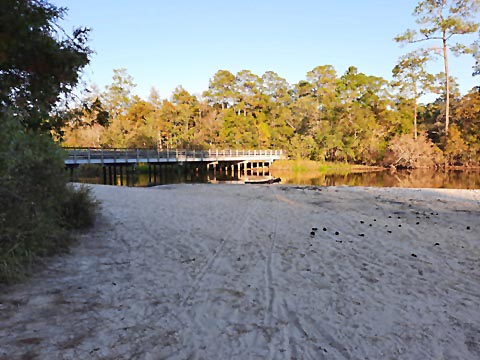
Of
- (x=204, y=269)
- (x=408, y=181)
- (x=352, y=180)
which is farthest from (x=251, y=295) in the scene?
(x=352, y=180)

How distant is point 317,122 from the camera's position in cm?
4653

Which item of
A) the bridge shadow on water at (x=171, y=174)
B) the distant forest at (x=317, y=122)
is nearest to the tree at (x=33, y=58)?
the bridge shadow on water at (x=171, y=174)

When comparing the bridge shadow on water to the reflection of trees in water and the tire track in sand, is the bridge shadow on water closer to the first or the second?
the reflection of trees in water

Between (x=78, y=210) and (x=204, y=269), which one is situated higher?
(x=78, y=210)

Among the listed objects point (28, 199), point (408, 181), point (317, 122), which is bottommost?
point (408, 181)

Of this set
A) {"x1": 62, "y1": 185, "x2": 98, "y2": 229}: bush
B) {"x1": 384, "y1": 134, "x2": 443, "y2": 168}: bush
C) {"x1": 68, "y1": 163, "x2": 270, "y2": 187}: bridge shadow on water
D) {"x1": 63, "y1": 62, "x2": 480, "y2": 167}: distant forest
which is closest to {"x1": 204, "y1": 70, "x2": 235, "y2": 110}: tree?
{"x1": 63, "y1": 62, "x2": 480, "y2": 167}: distant forest

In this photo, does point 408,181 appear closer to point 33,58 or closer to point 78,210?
point 78,210

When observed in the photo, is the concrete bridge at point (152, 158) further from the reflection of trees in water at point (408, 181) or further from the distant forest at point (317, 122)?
the reflection of trees in water at point (408, 181)

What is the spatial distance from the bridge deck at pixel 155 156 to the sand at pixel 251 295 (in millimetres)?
14837

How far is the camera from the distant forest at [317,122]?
40.1 m

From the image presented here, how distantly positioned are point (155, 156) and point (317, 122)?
86.0 ft

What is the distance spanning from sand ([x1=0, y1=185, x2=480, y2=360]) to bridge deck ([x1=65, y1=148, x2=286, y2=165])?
14837mm

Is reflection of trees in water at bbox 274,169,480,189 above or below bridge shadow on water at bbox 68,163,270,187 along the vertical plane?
below

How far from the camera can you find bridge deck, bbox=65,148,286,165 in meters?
23.0
